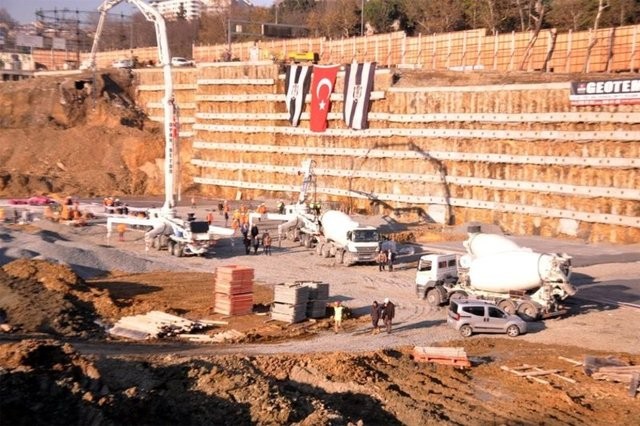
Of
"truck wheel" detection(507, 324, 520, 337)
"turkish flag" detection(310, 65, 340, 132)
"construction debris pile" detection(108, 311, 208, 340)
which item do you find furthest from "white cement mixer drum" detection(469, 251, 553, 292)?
"turkish flag" detection(310, 65, 340, 132)

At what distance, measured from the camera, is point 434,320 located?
2869cm

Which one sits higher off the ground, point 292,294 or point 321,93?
point 321,93

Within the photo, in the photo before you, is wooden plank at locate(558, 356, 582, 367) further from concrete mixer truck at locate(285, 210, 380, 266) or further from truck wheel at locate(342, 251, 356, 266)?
truck wheel at locate(342, 251, 356, 266)

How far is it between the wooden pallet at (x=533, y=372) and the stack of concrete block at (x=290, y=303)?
806 centimetres

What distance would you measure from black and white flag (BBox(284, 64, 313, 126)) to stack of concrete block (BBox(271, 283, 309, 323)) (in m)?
37.3

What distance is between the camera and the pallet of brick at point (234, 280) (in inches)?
1115

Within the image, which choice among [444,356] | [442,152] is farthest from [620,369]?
[442,152]

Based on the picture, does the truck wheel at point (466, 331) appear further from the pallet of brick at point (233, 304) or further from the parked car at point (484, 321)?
the pallet of brick at point (233, 304)

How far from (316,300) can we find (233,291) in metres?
3.08

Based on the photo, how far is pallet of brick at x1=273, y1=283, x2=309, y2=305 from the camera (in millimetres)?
27469

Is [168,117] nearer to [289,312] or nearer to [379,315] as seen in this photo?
[289,312]

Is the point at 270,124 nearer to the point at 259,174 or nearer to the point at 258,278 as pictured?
the point at 259,174

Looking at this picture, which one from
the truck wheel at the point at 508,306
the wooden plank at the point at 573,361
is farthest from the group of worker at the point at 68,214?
the wooden plank at the point at 573,361

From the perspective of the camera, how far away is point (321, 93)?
61531 mm
